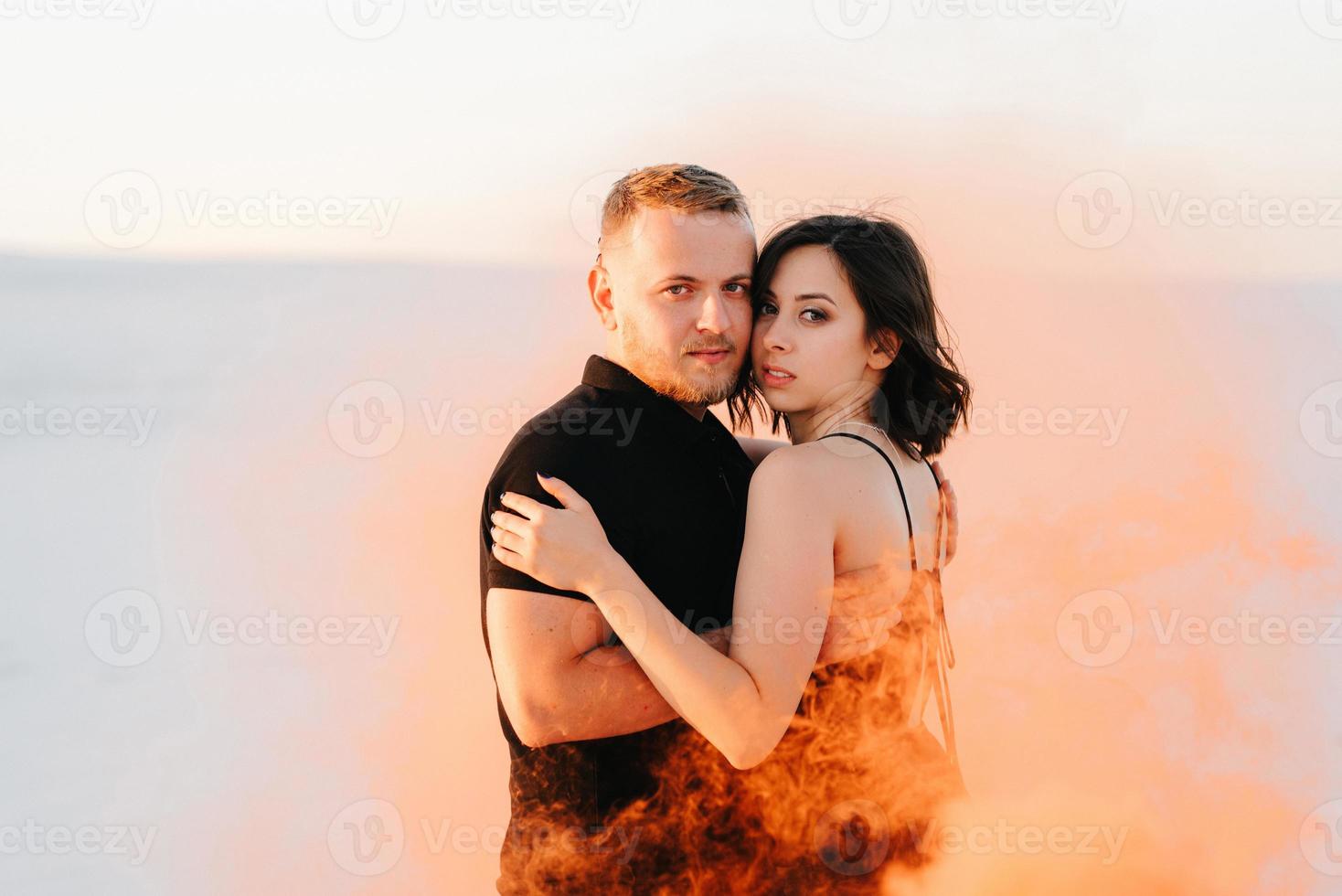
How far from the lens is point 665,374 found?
2252 millimetres

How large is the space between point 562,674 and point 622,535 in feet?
0.91

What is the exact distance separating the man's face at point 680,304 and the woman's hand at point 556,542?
36 cm

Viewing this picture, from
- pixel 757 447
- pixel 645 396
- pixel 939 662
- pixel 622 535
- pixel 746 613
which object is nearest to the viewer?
pixel 746 613

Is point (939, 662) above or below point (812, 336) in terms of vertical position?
below

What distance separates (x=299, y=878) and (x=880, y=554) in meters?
3.59

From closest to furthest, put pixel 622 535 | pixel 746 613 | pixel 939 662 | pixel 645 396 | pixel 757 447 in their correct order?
pixel 746 613 → pixel 622 535 → pixel 645 396 → pixel 939 662 → pixel 757 447

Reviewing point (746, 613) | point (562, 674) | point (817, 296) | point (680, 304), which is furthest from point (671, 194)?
point (562, 674)

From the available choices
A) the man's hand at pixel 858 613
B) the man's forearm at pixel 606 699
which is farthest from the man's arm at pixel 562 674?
the man's hand at pixel 858 613

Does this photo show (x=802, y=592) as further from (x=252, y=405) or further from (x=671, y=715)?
(x=252, y=405)

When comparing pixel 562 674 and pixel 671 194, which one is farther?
pixel 671 194

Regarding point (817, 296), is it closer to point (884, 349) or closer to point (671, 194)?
point (884, 349)

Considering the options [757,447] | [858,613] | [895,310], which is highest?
[895,310]

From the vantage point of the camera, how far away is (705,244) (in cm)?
226

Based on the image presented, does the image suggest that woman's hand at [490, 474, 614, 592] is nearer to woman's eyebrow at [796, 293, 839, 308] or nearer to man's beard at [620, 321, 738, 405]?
man's beard at [620, 321, 738, 405]
